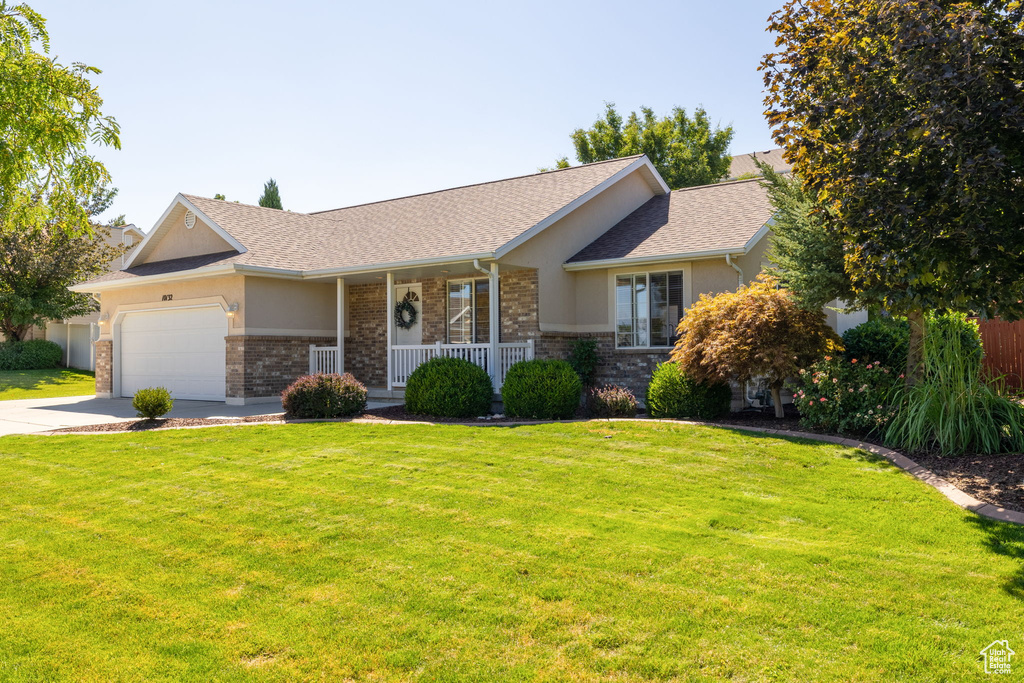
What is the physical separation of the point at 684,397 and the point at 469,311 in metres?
6.54

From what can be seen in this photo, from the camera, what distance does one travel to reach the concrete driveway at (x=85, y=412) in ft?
44.7

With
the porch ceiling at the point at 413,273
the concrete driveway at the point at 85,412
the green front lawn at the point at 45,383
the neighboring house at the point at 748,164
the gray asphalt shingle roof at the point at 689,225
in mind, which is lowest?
the concrete driveway at the point at 85,412

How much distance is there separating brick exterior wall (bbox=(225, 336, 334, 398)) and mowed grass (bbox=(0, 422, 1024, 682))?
7.95 metres

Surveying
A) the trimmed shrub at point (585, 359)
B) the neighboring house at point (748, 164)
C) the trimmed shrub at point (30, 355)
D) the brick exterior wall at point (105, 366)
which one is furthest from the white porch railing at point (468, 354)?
the neighboring house at point (748, 164)

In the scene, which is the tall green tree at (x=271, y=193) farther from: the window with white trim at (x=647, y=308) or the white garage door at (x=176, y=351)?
the window with white trim at (x=647, y=308)

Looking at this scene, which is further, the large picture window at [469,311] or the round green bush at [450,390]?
the large picture window at [469,311]

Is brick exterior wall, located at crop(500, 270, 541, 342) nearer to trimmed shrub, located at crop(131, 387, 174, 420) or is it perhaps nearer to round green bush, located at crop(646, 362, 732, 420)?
round green bush, located at crop(646, 362, 732, 420)

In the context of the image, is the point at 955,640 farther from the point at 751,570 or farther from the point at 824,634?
the point at 751,570

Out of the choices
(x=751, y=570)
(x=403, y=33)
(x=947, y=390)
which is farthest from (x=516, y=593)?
(x=403, y=33)

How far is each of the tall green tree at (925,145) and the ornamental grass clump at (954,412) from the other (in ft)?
5.48

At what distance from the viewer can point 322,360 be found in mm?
17906

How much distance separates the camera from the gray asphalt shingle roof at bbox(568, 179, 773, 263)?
1484cm

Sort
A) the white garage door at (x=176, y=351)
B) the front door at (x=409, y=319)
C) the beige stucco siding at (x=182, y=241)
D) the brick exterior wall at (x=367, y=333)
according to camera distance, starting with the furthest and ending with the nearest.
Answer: the beige stucco siding at (x=182, y=241)
the brick exterior wall at (x=367, y=333)
the front door at (x=409, y=319)
the white garage door at (x=176, y=351)
